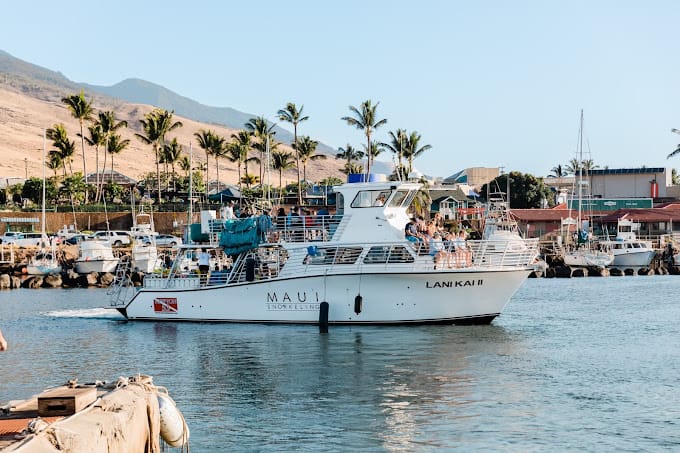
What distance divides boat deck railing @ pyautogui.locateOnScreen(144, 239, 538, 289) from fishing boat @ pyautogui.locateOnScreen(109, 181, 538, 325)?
35 mm

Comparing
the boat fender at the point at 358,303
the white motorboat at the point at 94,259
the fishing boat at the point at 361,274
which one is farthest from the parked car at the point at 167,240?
the boat fender at the point at 358,303

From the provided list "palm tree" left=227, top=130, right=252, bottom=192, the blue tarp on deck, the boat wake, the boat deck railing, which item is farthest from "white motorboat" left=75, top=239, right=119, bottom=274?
"palm tree" left=227, top=130, right=252, bottom=192

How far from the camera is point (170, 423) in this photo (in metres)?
13.2

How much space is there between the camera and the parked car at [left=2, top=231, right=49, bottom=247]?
76.9 metres

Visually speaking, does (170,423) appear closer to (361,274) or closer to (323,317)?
(361,274)

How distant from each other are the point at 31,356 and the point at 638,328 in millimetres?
22182

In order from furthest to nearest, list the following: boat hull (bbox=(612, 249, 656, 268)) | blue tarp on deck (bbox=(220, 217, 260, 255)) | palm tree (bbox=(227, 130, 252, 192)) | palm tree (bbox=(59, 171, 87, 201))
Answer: palm tree (bbox=(227, 130, 252, 192)) < palm tree (bbox=(59, 171, 87, 201)) < boat hull (bbox=(612, 249, 656, 268)) < blue tarp on deck (bbox=(220, 217, 260, 255))

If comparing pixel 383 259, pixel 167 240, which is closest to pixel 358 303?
pixel 383 259

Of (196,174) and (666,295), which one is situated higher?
(196,174)

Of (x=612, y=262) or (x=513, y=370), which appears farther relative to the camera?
(x=612, y=262)

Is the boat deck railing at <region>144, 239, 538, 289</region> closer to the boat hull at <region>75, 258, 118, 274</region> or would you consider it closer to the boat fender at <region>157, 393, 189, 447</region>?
the boat fender at <region>157, 393, 189, 447</region>

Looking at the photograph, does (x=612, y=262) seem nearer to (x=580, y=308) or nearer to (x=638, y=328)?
(x=580, y=308)

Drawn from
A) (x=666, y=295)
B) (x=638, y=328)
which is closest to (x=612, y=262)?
(x=666, y=295)

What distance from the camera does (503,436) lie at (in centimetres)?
1752
